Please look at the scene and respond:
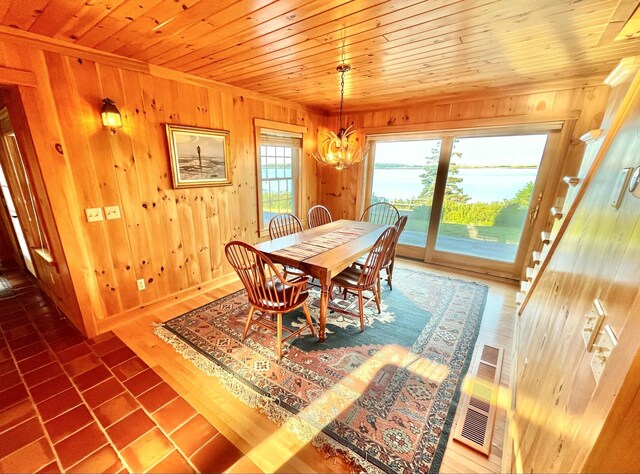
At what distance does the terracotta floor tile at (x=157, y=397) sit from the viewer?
1.65 meters

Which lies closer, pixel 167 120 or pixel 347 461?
pixel 347 461

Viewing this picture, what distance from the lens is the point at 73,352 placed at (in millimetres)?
2092

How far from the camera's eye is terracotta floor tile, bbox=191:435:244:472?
1.32 metres

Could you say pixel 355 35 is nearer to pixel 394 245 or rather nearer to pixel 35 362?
pixel 394 245

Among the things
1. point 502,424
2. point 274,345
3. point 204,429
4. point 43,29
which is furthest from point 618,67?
point 43,29

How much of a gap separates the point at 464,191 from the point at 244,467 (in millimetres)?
3908

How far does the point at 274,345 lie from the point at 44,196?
2173 millimetres

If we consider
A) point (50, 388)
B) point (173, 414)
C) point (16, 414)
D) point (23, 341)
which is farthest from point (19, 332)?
point (173, 414)

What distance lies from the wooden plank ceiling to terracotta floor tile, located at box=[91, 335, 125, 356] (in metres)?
2.36

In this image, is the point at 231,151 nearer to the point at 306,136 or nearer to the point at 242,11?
the point at 306,136

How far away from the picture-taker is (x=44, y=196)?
1.96 metres

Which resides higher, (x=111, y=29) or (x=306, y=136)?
(x=111, y=29)

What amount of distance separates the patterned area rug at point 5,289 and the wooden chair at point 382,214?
4.66 meters

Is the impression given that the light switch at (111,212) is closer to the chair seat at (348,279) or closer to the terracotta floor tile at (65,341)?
the terracotta floor tile at (65,341)
